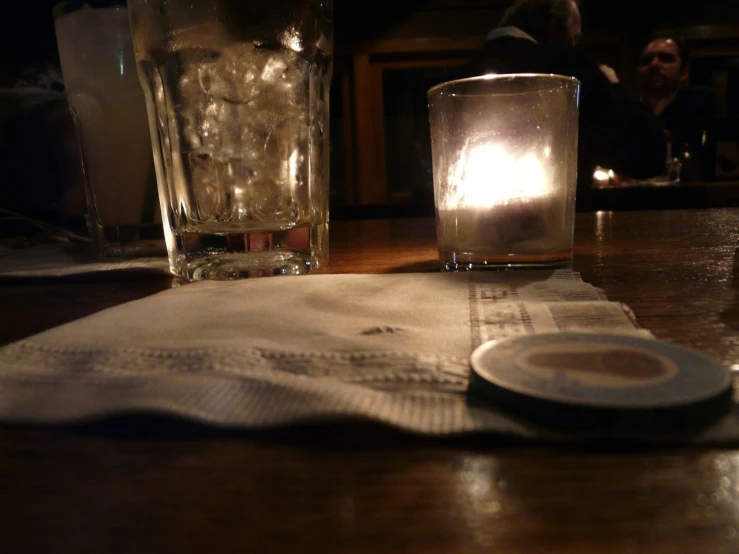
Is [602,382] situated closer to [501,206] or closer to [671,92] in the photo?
[501,206]

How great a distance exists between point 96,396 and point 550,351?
17 cm

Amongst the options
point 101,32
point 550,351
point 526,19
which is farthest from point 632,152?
point 550,351

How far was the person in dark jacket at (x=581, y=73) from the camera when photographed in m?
1.69

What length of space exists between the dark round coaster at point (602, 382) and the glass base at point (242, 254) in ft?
1.03

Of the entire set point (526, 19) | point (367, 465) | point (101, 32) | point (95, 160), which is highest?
point (526, 19)

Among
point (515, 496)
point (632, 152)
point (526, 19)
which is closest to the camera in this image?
point (515, 496)

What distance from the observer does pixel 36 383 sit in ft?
0.78

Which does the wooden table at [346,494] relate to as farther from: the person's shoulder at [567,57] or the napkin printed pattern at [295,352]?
the person's shoulder at [567,57]

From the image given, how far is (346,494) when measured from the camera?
0.16m

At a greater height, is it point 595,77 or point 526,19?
point 526,19

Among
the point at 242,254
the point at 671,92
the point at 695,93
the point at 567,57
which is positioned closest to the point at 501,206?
the point at 242,254

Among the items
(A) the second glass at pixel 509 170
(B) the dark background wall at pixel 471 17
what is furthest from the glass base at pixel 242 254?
(B) the dark background wall at pixel 471 17

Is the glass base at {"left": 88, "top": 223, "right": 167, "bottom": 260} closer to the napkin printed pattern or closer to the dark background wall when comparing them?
the napkin printed pattern

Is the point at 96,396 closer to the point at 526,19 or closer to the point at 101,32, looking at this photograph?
the point at 101,32
